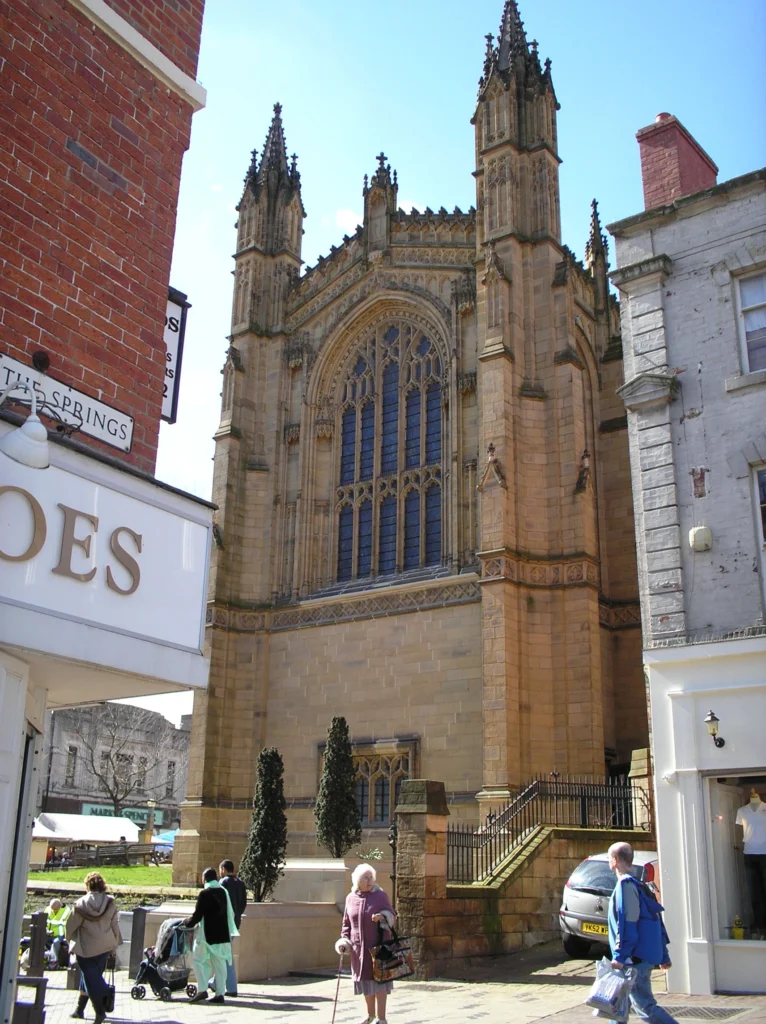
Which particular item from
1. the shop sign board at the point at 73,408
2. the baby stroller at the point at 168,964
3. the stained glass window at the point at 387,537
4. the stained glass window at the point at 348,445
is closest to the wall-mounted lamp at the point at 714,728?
the baby stroller at the point at 168,964

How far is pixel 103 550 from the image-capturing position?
622 centimetres

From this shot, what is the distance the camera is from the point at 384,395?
28.7 m

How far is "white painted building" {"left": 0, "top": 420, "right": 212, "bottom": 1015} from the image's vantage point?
5.73 metres

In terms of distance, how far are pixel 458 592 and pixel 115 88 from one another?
17621 millimetres

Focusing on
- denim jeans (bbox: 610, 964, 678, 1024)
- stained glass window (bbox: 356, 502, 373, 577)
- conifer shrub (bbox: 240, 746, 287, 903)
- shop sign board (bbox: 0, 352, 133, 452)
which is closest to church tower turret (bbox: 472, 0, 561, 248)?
stained glass window (bbox: 356, 502, 373, 577)

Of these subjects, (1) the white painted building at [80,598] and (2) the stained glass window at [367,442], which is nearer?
(1) the white painted building at [80,598]

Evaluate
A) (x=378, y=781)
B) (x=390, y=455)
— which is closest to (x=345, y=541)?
(x=390, y=455)

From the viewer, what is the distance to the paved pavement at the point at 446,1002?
9.77m

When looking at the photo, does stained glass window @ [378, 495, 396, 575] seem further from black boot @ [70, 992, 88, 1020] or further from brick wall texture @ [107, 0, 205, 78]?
brick wall texture @ [107, 0, 205, 78]

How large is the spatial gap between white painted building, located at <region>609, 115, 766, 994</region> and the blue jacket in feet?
13.9

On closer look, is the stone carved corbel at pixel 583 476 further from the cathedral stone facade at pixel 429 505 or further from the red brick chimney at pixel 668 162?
the red brick chimney at pixel 668 162

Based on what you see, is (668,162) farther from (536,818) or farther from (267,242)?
(267,242)

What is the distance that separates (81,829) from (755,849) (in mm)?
30411

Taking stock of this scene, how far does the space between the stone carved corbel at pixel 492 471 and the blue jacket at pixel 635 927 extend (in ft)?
53.2
